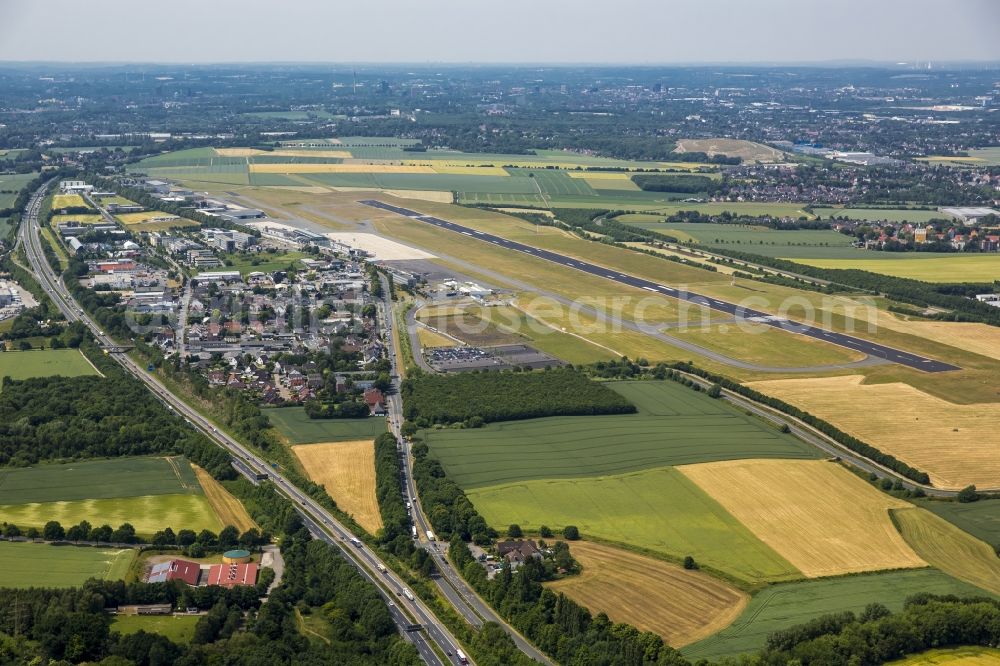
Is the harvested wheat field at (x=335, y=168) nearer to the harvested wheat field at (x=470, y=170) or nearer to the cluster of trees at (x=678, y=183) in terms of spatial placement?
the harvested wheat field at (x=470, y=170)

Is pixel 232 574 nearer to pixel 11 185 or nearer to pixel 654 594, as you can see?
pixel 654 594

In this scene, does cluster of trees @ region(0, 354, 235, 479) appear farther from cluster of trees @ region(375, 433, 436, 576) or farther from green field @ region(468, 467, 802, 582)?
green field @ region(468, 467, 802, 582)

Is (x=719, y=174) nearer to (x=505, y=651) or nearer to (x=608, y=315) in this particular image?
(x=608, y=315)

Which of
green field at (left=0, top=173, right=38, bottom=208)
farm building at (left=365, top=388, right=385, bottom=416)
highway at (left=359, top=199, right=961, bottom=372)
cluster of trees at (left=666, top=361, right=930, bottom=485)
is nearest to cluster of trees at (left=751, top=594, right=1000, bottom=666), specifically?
cluster of trees at (left=666, top=361, right=930, bottom=485)

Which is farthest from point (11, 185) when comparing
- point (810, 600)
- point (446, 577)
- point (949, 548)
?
point (949, 548)

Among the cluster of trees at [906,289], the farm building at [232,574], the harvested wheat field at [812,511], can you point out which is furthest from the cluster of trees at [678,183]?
the farm building at [232,574]

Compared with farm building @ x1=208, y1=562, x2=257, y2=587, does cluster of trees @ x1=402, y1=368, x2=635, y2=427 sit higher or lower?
higher
